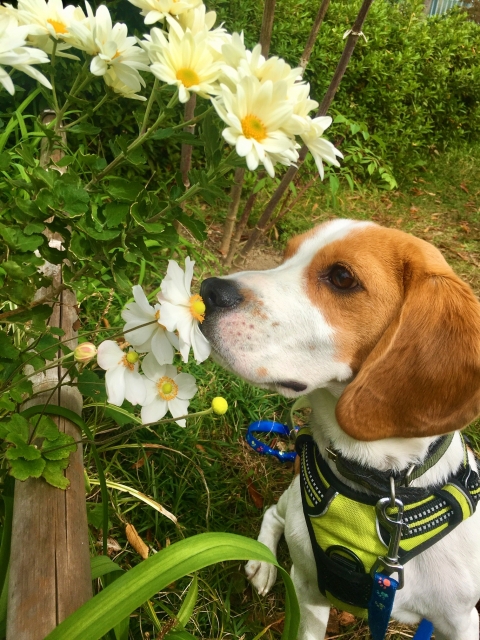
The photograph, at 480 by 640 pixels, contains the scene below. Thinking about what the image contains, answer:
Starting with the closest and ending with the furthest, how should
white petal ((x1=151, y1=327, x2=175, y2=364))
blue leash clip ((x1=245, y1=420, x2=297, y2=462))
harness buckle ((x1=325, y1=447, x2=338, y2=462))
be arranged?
white petal ((x1=151, y1=327, x2=175, y2=364)) → harness buckle ((x1=325, y1=447, x2=338, y2=462)) → blue leash clip ((x1=245, y1=420, x2=297, y2=462))

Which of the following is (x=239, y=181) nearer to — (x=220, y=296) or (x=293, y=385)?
(x=220, y=296)

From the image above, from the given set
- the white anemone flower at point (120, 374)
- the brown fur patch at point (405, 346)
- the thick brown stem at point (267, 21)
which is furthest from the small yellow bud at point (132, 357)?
the thick brown stem at point (267, 21)

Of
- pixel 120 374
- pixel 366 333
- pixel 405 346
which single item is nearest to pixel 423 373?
pixel 405 346

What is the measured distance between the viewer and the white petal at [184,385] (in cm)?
100

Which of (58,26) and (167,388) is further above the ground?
(58,26)

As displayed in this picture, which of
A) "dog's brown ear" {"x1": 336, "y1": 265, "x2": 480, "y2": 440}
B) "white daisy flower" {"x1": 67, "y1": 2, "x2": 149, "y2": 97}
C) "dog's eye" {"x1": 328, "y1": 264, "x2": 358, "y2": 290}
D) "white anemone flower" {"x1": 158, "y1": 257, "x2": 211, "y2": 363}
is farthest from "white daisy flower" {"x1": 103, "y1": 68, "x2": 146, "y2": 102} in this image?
"dog's brown ear" {"x1": 336, "y1": 265, "x2": 480, "y2": 440}

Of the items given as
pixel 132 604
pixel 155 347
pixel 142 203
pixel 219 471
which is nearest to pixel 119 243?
pixel 142 203

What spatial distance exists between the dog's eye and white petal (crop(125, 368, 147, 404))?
703 mm

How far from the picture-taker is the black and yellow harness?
140 centimetres

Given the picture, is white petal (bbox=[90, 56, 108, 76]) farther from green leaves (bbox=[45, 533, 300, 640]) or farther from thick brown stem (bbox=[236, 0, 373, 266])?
thick brown stem (bbox=[236, 0, 373, 266])

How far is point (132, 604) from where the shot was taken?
2.79 ft

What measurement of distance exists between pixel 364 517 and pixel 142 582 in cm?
79

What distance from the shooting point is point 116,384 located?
0.93 m

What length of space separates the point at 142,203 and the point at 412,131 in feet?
18.0
